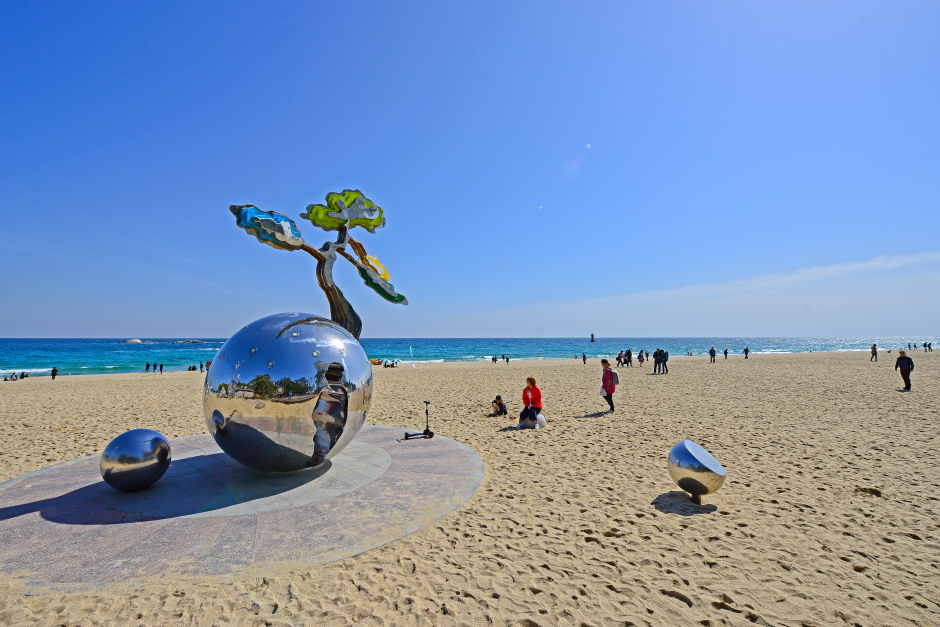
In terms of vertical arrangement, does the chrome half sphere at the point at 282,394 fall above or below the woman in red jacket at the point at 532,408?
above

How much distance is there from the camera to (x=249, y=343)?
629 cm

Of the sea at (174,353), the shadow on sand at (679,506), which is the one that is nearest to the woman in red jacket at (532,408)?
the shadow on sand at (679,506)

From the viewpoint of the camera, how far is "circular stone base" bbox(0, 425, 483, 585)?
4410 millimetres

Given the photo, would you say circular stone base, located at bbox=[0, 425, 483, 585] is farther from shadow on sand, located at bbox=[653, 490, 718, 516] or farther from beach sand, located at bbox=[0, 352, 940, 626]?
shadow on sand, located at bbox=[653, 490, 718, 516]

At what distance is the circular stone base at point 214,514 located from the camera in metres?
4.41

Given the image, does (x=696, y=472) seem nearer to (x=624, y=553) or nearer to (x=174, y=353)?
(x=624, y=553)

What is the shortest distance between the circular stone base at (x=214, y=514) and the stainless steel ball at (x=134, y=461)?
8.4 inches

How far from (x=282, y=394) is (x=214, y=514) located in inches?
67.4

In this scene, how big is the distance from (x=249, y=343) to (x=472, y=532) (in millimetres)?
4248

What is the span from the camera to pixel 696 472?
6.05 m

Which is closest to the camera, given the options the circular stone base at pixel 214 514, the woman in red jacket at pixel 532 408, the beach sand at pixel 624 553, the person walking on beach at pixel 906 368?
the beach sand at pixel 624 553

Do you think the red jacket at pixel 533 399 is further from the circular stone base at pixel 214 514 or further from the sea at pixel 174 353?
the sea at pixel 174 353

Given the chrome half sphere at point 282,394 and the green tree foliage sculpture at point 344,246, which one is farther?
the green tree foliage sculpture at point 344,246

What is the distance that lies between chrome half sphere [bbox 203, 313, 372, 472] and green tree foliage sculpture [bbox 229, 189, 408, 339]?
2.45 m
